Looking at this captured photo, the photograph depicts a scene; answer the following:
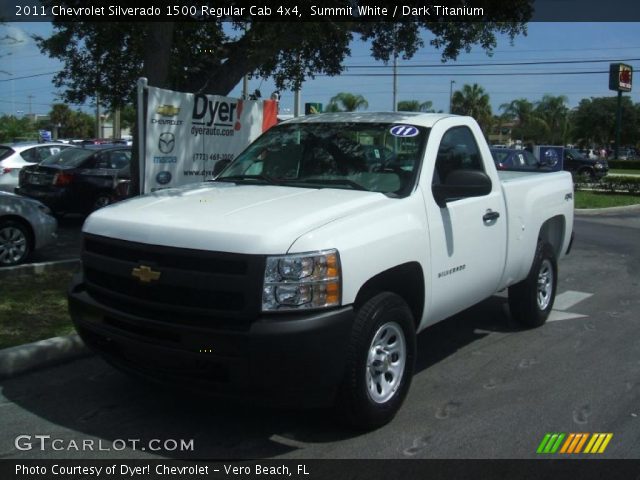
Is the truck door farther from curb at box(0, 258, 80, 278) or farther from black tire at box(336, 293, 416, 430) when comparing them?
curb at box(0, 258, 80, 278)

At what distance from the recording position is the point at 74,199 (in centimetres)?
1259

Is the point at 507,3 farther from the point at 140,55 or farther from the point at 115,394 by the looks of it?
the point at 115,394

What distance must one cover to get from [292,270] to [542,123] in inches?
2706

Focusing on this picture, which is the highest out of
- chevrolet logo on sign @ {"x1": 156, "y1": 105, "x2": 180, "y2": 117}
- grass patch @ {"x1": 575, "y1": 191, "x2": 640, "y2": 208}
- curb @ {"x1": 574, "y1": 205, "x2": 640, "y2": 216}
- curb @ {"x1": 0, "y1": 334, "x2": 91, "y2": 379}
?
chevrolet logo on sign @ {"x1": 156, "y1": 105, "x2": 180, "y2": 117}

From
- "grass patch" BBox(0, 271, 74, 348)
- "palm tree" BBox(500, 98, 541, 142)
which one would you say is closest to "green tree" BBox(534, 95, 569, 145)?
"palm tree" BBox(500, 98, 541, 142)

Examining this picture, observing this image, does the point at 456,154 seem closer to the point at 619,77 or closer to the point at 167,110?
the point at 167,110

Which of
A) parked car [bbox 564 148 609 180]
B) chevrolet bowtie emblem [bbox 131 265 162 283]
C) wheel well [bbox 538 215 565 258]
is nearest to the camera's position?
chevrolet bowtie emblem [bbox 131 265 162 283]

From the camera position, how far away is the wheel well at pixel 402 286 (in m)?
3.96

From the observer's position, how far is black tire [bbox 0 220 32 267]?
8695 mm

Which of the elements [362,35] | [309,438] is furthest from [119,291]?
[362,35]

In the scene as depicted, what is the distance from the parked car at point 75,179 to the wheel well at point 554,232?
876 cm

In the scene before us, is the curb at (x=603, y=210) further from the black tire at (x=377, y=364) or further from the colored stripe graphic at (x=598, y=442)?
the black tire at (x=377, y=364)

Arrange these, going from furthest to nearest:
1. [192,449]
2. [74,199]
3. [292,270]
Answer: [74,199], [192,449], [292,270]

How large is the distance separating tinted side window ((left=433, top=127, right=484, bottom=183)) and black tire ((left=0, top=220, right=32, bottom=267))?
6.17 metres
